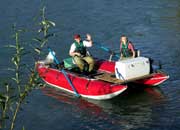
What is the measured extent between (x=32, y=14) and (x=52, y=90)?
465 inches

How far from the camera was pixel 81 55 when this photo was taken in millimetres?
15180

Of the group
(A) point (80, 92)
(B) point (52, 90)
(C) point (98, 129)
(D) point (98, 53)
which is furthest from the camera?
(D) point (98, 53)

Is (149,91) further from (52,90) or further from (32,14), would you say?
(32,14)

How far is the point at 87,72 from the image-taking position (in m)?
15.2

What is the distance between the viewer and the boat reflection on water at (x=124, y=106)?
12781 mm

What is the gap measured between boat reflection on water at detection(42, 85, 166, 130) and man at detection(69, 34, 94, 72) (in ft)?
3.40

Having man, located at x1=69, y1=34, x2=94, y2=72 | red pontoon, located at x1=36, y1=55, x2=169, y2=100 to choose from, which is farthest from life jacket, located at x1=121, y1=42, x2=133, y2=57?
man, located at x1=69, y1=34, x2=94, y2=72

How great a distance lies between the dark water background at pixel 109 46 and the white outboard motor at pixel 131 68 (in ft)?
2.63

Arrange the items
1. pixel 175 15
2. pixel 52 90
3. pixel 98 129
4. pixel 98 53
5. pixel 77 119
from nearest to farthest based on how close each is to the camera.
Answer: pixel 98 129 → pixel 77 119 → pixel 52 90 → pixel 98 53 → pixel 175 15

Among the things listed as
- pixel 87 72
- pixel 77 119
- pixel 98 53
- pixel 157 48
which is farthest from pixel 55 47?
pixel 77 119

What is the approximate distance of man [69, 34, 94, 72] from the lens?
49.2 feet

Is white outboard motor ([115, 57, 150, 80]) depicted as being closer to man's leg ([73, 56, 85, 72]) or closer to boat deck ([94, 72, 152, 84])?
boat deck ([94, 72, 152, 84])

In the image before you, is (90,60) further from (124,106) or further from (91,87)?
(124,106)

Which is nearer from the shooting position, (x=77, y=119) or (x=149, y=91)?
(x=77, y=119)
